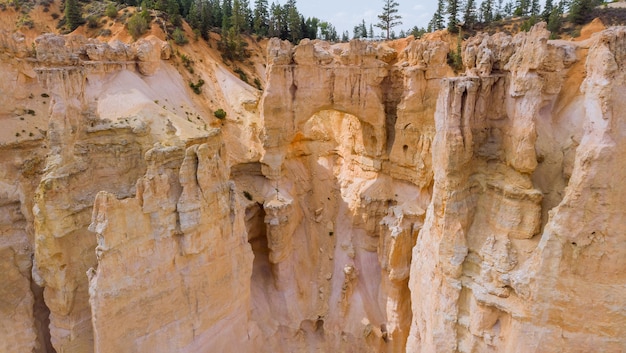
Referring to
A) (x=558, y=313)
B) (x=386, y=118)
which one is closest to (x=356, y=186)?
(x=386, y=118)

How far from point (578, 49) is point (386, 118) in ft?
39.1

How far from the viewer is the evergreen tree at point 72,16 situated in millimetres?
36844

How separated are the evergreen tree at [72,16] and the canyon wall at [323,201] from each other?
55.1 ft

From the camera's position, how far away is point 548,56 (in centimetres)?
1120

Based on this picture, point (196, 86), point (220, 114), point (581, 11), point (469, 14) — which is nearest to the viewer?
point (220, 114)

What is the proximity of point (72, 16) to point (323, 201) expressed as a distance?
29193 mm

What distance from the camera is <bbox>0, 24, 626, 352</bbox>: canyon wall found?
33.1 ft

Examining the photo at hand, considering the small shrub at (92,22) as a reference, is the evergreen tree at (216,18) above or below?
above

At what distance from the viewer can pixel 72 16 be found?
121ft

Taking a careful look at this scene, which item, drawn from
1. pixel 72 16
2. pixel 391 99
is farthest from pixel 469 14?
pixel 72 16

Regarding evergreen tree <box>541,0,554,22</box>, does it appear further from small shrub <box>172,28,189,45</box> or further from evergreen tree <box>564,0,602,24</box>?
small shrub <box>172,28,189,45</box>

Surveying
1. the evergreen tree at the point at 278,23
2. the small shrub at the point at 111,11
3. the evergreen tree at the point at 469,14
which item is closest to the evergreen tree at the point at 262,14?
the evergreen tree at the point at 278,23

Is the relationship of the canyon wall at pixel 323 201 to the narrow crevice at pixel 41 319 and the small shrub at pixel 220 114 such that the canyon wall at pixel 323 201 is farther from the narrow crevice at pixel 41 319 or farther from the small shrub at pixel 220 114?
the small shrub at pixel 220 114

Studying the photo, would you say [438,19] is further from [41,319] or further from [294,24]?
[41,319]
